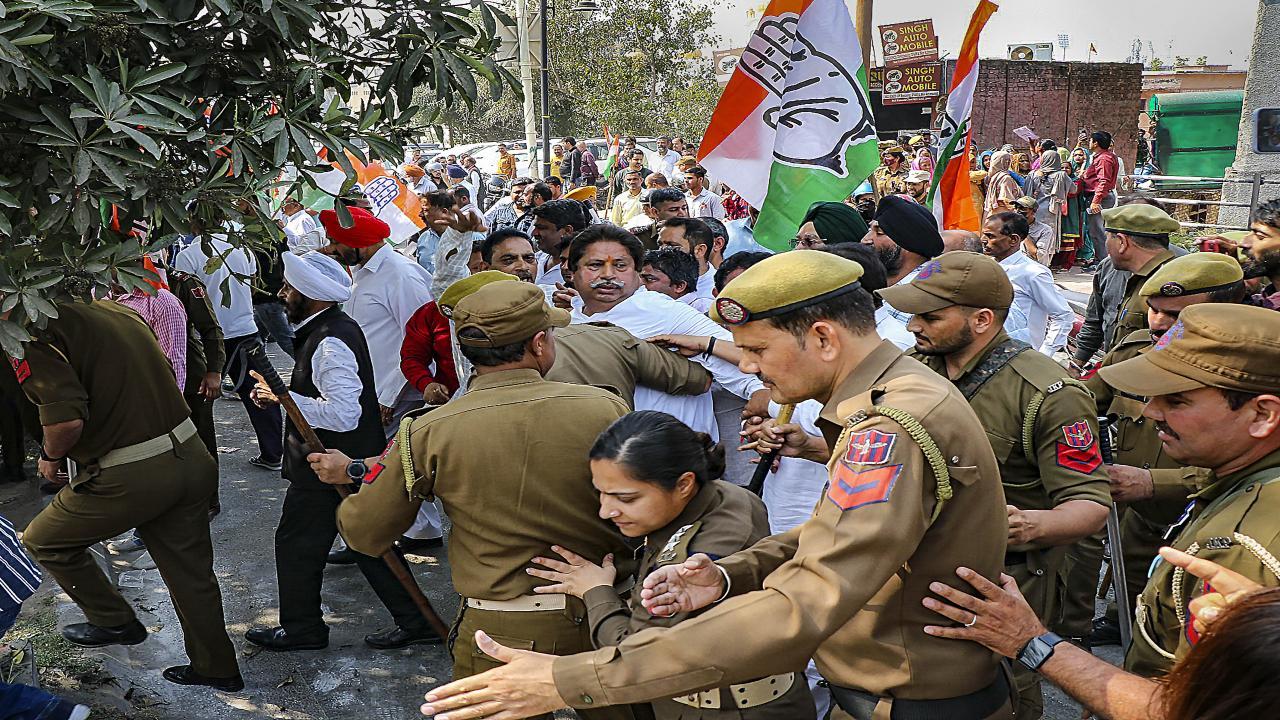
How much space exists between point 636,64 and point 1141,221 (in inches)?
1075

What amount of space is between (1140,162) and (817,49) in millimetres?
28948

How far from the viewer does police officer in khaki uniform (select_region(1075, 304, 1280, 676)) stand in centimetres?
214

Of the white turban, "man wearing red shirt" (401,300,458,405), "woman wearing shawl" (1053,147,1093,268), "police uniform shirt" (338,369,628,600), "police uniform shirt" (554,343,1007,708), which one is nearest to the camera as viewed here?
"police uniform shirt" (554,343,1007,708)

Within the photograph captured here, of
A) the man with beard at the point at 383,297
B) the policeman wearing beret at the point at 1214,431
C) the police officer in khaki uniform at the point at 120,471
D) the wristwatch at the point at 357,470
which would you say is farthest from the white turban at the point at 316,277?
the policeman wearing beret at the point at 1214,431

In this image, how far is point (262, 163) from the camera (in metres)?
2.97

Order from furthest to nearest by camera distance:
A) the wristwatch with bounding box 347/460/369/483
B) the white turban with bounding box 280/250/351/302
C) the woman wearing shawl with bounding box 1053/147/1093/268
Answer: the woman wearing shawl with bounding box 1053/147/1093/268 → the white turban with bounding box 280/250/351/302 → the wristwatch with bounding box 347/460/369/483

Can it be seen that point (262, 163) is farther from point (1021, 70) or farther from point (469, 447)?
point (1021, 70)

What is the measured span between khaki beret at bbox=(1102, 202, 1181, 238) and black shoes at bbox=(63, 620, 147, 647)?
5.18 meters

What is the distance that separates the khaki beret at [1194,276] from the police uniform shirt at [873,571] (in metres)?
2.50

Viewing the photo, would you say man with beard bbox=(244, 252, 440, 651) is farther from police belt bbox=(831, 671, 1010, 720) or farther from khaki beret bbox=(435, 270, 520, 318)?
police belt bbox=(831, 671, 1010, 720)

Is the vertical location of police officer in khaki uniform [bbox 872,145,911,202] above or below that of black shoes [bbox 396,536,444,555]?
below

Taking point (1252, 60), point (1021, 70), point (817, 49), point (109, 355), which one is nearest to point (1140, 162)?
point (1021, 70)

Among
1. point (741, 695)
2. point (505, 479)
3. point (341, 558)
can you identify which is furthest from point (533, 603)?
point (341, 558)

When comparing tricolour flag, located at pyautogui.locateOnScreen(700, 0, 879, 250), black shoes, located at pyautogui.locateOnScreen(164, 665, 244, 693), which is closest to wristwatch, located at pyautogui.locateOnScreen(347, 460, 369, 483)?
black shoes, located at pyautogui.locateOnScreen(164, 665, 244, 693)
